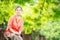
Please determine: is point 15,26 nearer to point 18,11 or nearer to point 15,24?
point 15,24

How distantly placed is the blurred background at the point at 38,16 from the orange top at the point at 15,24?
46 mm

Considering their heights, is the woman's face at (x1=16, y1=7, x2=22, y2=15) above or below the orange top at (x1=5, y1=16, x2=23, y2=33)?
above

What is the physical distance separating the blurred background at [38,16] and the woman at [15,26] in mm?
A: 41

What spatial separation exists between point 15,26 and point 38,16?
250 mm

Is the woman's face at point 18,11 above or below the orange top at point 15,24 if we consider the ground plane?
above

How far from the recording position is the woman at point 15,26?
128 cm

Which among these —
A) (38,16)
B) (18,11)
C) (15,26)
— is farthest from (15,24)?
(38,16)

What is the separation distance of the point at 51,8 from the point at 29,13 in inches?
9.0

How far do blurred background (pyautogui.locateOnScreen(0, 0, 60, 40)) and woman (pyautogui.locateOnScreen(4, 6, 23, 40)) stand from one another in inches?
1.6

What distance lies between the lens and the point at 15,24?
1.28 meters

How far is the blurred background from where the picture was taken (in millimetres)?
1297

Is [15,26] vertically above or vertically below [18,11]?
below

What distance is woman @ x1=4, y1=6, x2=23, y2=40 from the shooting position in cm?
128

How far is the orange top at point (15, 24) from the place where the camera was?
4.17 ft
